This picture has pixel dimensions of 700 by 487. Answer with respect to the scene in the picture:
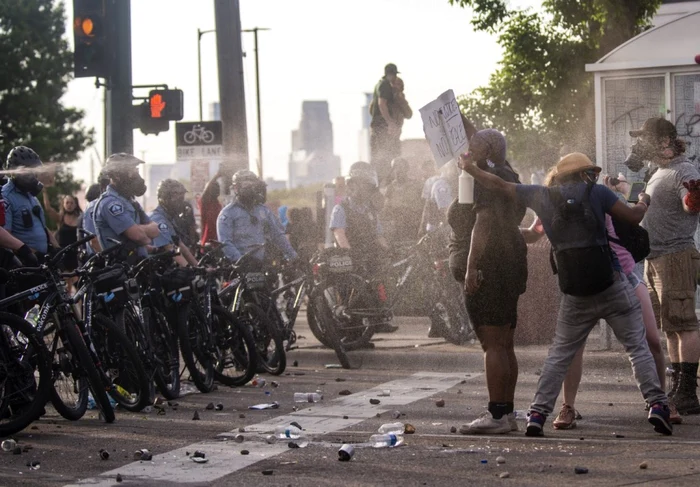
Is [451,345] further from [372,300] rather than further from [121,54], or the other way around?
[121,54]

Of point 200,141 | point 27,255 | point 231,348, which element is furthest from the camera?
point 200,141

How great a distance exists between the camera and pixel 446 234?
13.9 meters

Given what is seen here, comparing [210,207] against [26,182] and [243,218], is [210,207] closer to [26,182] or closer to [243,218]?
[243,218]

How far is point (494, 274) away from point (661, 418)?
4.02 feet

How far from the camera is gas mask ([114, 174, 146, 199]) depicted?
405 inches

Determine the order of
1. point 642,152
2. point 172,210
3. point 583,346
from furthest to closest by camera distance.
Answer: point 172,210 → point 642,152 → point 583,346

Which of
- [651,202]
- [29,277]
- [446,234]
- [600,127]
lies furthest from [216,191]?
[651,202]

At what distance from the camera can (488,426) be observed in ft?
26.6

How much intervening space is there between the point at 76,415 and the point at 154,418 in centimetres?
50

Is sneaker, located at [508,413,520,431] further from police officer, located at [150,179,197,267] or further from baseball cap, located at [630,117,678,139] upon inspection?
police officer, located at [150,179,197,267]

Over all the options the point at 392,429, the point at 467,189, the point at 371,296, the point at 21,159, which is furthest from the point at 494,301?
the point at 371,296

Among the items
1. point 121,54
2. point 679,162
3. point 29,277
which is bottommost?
point 29,277

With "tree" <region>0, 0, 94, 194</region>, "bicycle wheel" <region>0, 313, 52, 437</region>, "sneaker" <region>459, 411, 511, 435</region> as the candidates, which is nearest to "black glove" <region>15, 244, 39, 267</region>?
"bicycle wheel" <region>0, 313, 52, 437</region>

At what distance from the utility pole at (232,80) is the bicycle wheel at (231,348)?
583 centimetres
